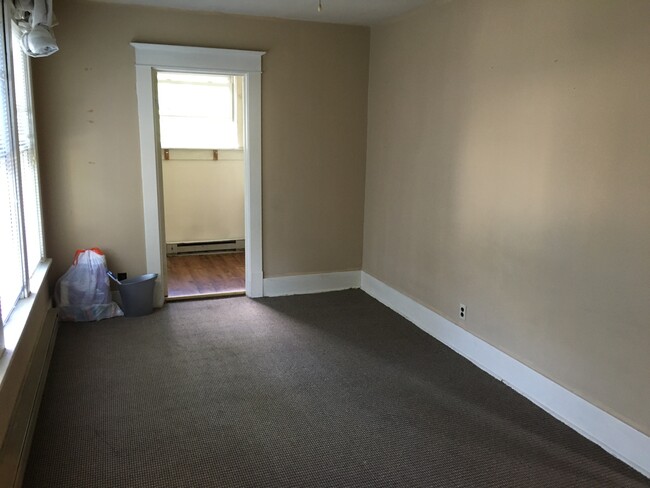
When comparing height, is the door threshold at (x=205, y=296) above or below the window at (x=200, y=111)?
below

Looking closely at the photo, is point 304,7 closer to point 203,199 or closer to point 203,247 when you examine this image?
point 203,199

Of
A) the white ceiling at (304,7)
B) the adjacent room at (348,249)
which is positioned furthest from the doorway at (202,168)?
the white ceiling at (304,7)

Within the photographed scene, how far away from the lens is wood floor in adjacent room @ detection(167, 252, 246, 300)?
4.88 meters

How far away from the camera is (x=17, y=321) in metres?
2.65

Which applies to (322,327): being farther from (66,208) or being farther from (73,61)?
(73,61)

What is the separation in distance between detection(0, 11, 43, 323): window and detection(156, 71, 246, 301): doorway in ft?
8.20

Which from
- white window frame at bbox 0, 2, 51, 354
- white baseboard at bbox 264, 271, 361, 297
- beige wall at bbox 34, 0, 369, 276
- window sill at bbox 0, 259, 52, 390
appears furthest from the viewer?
white baseboard at bbox 264, 271, 361, 297

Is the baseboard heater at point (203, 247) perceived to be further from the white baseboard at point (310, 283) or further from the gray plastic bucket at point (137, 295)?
the gray plastic bucket at point (137, 295)

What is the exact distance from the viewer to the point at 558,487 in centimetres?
222

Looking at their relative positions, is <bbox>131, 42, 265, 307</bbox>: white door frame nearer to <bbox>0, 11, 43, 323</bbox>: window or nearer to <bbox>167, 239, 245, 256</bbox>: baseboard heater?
<bbox>0, 11, 43, 323</bbox>: window

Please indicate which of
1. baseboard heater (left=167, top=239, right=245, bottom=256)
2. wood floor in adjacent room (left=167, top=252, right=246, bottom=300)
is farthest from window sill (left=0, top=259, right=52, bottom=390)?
baseboard heater (left=167, top=239, right=245, bottom=256)

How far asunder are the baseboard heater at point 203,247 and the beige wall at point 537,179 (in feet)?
9.74

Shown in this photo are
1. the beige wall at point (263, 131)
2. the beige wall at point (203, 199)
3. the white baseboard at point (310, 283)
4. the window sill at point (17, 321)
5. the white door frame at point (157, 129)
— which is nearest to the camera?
the window sill at point (17, 321)

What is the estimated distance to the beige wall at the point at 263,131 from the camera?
3943mm
